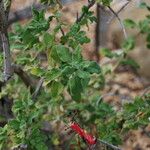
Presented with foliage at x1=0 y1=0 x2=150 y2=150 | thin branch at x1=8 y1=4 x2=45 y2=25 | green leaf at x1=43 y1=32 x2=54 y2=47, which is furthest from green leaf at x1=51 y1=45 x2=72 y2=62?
thin branch at x1=8 y1=4 x2=45 y2=25

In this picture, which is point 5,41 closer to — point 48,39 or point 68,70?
point 48,39

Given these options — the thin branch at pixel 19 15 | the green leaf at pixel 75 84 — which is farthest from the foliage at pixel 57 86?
the thin branch at pixel 19 15

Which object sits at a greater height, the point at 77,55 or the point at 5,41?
the point at 5,41

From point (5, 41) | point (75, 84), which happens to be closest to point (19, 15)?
point (5, 41)

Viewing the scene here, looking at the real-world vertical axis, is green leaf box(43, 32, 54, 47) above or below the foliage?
above

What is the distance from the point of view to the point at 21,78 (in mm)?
2449

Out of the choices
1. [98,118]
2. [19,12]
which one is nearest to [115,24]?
[19,12]

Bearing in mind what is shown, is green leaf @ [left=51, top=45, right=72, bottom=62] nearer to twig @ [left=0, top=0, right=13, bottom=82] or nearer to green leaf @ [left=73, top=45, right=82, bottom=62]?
green leaf @ [left=73, top=45, right=82, bottom=62]

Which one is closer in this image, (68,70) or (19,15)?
(68,70)

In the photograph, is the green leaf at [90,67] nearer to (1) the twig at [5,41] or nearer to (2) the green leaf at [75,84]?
(2) the green leaf at [75,84]

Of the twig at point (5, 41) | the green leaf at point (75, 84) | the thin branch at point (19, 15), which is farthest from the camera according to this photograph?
the thin branch at point (19, 15)

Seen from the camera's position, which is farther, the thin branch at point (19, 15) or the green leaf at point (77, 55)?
the thin branch at point (19, 15)

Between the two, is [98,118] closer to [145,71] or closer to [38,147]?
[38,147]

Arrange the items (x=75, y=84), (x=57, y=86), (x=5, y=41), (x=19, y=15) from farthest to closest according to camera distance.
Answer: (x=19, y=15) → (x=5, y=41) → (x=57, y=86) → (x=75, y=84)
